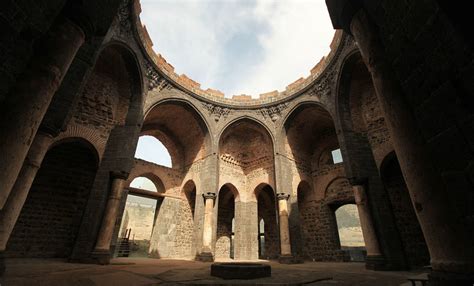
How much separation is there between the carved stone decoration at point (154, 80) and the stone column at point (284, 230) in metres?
8.08

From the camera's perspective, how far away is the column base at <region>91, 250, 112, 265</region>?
660 centimetres

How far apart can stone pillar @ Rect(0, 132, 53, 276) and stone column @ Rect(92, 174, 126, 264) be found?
3.00 m

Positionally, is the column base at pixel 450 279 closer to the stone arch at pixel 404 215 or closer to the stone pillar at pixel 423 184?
the stone pillar at pixel 423 184

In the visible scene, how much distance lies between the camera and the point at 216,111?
1308cm

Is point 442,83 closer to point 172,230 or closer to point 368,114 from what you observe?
point 368,114

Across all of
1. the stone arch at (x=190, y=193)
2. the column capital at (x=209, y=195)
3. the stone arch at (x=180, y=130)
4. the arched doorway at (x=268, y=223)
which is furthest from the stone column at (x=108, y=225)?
the arched doorway at (x=268, y=223)

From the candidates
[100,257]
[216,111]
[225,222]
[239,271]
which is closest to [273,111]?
[216,111]

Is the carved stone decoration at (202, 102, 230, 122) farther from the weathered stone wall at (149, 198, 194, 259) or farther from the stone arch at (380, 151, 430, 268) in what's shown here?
the stone arch at (380, 151, 430, 268)

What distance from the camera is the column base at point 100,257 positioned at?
21.7 ft

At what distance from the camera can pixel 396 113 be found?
3051 mm

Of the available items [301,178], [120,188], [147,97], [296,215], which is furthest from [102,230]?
[301,178]

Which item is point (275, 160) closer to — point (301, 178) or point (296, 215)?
point (301, 178)

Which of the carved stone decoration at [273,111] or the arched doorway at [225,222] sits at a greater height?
the carved stone decoration at [273,111]

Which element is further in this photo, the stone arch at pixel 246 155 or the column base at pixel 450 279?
the stone arch at pixel 246 155
